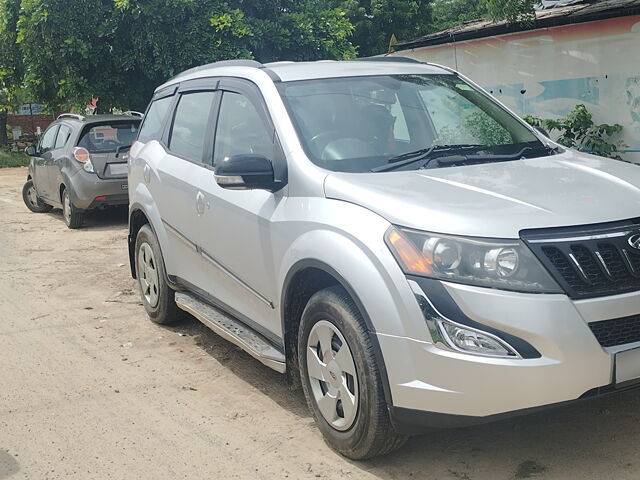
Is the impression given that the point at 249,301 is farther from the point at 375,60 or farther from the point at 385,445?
the point at 375,60

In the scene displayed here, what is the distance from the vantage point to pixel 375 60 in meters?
5.15

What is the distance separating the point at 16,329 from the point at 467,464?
4.28 m

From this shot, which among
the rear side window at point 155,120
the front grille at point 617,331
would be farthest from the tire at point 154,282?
the front grille at point 617,331

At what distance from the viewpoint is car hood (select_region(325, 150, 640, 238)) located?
3215 mm

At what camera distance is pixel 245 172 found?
159 inches

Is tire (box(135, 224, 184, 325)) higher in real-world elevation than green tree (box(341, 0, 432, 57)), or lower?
lower

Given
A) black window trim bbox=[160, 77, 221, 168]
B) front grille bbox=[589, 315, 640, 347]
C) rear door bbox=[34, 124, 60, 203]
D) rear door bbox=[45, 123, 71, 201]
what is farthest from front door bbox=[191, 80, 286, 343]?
rear door bbox=[34, 124, 60, 203]

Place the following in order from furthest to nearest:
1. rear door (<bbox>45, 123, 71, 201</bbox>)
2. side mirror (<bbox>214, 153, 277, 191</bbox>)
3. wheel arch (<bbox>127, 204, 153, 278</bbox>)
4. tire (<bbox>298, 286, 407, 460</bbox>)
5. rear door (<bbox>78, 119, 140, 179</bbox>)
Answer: rear door (<bbox>45, 123, 71, 201</bbox>) → rear door (<bbox>78, 119, 140, 179</bbox>) → wheel arch (<bbox>127, 204, 153, 278</bbox>) → side mirror (<bbox>214, 153, 277, 191</bbox>) → tire (<bbox>298, 286, 407, 460</bbox>)

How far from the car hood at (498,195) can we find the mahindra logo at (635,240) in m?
0.09

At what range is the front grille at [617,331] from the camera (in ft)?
10.2

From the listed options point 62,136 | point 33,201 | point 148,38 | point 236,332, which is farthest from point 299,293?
point 33,201

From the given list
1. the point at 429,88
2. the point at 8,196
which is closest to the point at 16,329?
the point at 429,88

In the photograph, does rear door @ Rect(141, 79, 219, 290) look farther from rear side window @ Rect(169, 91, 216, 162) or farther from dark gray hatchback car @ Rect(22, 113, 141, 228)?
dark gray hatchback car @ Rect(22, 113, 141, 228)

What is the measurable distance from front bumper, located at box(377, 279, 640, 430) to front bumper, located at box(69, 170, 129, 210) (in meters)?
9.13
